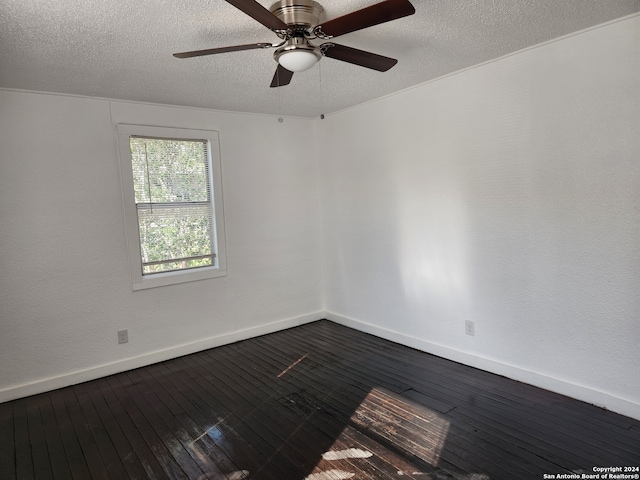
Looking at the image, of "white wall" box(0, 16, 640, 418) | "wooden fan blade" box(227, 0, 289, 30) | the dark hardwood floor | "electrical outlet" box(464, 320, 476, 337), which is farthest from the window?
"electrical outlet" box(464, 320, 476, 337)

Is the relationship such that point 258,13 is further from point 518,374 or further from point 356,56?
point 518,374

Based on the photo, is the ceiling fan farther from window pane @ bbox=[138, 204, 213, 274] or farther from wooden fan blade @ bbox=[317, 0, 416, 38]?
window pane @ bbox=[138, 204, 213, 274]

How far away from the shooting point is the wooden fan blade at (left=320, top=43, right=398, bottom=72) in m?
2.07

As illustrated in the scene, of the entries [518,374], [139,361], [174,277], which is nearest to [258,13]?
[174,277]

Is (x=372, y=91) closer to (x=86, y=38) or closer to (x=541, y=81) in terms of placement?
(x=541, y=81)

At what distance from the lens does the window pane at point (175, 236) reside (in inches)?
145

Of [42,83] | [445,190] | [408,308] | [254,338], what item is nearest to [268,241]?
[254,338]

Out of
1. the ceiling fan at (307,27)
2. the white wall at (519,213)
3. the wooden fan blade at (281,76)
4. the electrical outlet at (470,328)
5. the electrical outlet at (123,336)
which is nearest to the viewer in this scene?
the ceiling fan at (307,27)

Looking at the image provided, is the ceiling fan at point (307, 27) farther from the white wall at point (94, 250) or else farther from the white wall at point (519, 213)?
the white wall at point (94, 250)

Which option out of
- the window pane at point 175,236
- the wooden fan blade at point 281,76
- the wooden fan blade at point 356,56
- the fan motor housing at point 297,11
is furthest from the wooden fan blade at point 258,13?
the window pane at point 175,236

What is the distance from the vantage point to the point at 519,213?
293cm

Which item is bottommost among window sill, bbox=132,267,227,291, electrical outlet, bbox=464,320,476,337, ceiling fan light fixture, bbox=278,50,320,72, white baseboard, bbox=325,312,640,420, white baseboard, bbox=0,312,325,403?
white baseboard, bbox=325,312,640,420

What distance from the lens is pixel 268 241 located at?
4406mm

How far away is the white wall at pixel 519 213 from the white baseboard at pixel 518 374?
11mm
